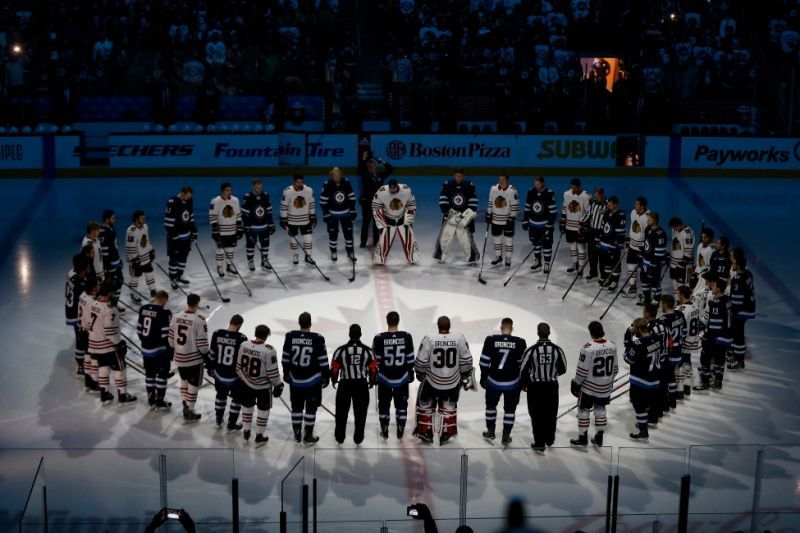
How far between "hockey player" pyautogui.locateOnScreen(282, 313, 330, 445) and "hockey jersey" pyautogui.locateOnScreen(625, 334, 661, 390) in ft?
9.71

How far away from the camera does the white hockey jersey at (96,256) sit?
12.7m

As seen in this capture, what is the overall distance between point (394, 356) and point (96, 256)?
5.09 meters

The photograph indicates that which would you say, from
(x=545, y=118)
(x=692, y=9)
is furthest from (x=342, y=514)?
(x=692, y=9)

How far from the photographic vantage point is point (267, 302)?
14.5m

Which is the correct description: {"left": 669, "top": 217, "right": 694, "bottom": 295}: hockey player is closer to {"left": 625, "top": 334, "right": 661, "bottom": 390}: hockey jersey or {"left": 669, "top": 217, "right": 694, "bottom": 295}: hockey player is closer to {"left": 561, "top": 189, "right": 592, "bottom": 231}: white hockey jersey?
{"left": 561, "top": 189, "right": 592, "bottom": 231}: white hockey jersey

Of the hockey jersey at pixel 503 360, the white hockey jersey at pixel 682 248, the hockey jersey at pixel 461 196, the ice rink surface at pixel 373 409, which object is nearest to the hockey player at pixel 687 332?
the ice rink surface at pixel 373 409

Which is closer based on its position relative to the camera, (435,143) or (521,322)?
(521,322)

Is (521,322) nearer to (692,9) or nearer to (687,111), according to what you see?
(687,111)

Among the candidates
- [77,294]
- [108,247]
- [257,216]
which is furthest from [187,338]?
[257,216]

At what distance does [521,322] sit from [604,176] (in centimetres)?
1291

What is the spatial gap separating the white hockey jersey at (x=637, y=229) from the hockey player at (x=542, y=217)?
1.66 m

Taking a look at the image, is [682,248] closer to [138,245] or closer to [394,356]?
[394,356]

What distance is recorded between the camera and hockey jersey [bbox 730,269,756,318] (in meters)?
11.6

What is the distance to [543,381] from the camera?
9.53 m
